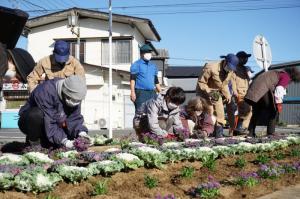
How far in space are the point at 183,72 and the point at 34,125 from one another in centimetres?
4392

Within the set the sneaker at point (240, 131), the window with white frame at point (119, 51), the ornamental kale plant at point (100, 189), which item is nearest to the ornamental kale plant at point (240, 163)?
the ornamental kale plant at point (100, 189)

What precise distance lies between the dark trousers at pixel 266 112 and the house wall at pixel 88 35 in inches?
738

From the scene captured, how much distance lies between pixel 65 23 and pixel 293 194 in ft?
87.6

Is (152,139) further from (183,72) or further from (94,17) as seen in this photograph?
(183,72)

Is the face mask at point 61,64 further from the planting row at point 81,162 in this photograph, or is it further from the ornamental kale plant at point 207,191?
the ornamental kale plant at point 207,191

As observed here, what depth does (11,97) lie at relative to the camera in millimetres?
30375

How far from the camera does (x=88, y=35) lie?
2833 centimetres

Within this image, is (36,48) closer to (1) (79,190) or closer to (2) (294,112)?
(2) (294,112)

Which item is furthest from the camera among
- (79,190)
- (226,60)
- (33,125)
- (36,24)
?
(36,24)

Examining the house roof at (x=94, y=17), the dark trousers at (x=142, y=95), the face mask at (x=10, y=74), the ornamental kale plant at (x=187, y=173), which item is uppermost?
the house roof at (x=94, y=17)

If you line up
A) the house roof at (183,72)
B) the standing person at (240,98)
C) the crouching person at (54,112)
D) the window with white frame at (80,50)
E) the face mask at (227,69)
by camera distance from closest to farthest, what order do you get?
the crouching person at (54,112), the face mask at (227,69), the standing person at (240,98), the window with white frame at (80,50), the house roof at (183,72)

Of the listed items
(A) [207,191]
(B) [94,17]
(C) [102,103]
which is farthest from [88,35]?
(A) [207,191]

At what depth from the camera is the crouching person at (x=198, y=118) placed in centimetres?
836

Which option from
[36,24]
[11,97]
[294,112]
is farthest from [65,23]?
[294,112]
